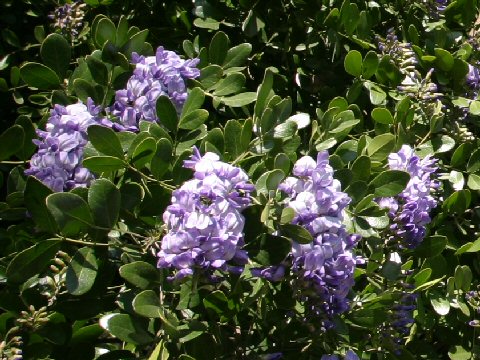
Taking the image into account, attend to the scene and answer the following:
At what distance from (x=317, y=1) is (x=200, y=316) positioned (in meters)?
1.38

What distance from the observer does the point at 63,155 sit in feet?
4.73

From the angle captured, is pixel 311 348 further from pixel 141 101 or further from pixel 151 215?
pixel 141 101

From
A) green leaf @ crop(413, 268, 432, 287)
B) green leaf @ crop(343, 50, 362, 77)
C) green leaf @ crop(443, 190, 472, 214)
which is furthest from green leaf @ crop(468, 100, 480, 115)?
green leaf @ crop(413, 268, 432, 287)

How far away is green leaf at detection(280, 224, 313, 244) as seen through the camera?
1304 millimetres

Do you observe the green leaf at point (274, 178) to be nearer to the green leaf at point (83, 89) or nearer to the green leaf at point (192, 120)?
the green leaf at point (192, 120)

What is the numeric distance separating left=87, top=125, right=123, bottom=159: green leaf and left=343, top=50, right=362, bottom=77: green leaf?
99cm

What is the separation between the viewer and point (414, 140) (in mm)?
2111

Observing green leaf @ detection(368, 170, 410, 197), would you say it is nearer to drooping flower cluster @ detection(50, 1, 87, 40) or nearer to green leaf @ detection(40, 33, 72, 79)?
green leaf @ detection(40, 33, 72, 79)

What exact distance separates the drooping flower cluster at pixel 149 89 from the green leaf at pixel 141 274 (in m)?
0.37

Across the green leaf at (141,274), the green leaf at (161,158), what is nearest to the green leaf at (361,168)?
the green leaf at (161,158)

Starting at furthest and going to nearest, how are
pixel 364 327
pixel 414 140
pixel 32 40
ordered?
pixel 32 40
pixel 414 140
pixel 364 327

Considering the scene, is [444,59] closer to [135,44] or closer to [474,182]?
[474,182]

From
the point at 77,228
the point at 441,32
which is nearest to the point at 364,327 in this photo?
the point at 77,228

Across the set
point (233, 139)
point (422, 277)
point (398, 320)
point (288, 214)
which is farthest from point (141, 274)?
point (422, 277)
